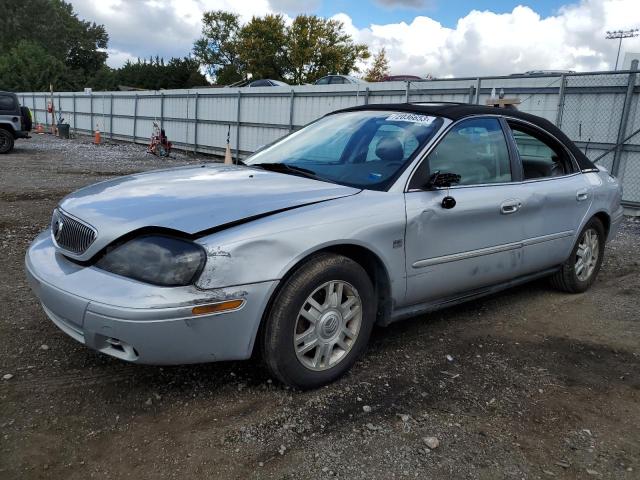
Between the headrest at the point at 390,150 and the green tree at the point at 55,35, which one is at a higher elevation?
the green tree at the point at 55,35

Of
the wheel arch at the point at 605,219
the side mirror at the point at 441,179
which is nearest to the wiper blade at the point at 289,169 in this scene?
the side mirror at the point at 441,179

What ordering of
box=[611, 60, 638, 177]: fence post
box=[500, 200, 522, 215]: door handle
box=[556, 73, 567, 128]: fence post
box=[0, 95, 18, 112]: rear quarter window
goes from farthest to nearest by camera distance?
box=[0, 95, 18, 112]: rear quarter window
box=[556, 73, 567, 128]: fence post
box=[611, 60, 638, 177]: fence post
box=[500, 200, 522, 215]: door handle

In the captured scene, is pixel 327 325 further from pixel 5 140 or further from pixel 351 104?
pixel 5 140

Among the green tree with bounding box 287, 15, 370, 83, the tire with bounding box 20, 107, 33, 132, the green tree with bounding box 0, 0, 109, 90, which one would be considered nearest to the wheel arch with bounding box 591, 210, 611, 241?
the tire with bounding box 20, 107, 33, 132

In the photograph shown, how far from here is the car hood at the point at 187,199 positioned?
101 inches

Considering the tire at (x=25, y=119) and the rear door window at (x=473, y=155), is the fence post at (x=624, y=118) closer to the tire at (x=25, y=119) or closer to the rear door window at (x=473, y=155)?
the rear door window at (x=473, y=155)

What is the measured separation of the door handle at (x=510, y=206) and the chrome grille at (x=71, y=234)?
2.57 metres

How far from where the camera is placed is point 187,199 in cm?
278

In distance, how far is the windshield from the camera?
10.8 ft

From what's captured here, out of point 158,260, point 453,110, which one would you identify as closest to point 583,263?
point 453,110

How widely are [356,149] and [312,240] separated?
1.13m

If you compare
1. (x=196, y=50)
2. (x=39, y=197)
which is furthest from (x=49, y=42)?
(x=39, y=197)

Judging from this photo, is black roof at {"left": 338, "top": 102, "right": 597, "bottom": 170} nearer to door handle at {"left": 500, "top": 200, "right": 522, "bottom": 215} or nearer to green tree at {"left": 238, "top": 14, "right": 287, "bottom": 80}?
door handle at {"left": 500, "top": 200, "right": 522, "bottom": 215}

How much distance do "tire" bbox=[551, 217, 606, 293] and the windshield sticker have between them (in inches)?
75.9
